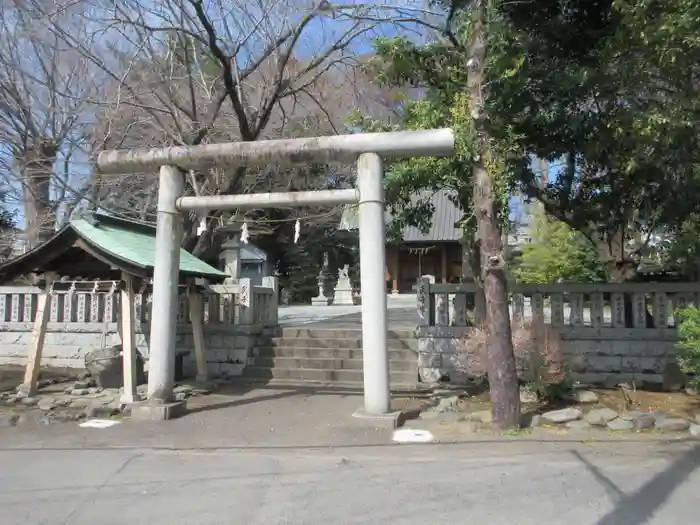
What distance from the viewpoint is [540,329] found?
9117 millimetres

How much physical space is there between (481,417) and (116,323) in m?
8.60

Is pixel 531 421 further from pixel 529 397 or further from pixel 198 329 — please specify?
pixel 198 329

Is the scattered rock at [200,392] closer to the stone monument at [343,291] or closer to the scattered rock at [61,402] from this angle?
the scattered rock at [61,402]

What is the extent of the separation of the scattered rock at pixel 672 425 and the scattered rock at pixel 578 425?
32.3 inches

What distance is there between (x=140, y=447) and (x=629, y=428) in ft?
19.7

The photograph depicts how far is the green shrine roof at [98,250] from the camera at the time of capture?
9.05 meters

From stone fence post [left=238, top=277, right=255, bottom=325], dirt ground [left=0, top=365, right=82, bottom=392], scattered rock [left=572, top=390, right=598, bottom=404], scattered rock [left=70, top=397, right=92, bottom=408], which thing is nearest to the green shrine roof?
stone fence post [left=238, top=277, right=255, bottom=325]

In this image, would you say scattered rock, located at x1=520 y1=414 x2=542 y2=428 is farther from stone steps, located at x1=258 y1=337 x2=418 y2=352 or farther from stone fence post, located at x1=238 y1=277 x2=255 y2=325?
stone fence post, located at x1=238 y1=277 x2=255 y2=325

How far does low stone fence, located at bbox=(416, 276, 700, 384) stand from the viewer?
10133 mm

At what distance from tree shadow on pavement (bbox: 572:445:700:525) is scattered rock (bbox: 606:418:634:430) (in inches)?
40.6

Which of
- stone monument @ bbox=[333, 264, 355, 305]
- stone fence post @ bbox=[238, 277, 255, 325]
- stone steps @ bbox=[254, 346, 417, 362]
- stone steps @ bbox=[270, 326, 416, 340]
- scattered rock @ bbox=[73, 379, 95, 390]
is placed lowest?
scattered rock @ bbox=[73, 379, 95, 390]

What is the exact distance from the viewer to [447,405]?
875 cm

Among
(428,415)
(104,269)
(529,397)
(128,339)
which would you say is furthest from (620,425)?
(104,269)

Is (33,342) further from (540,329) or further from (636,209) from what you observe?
(636,209)
